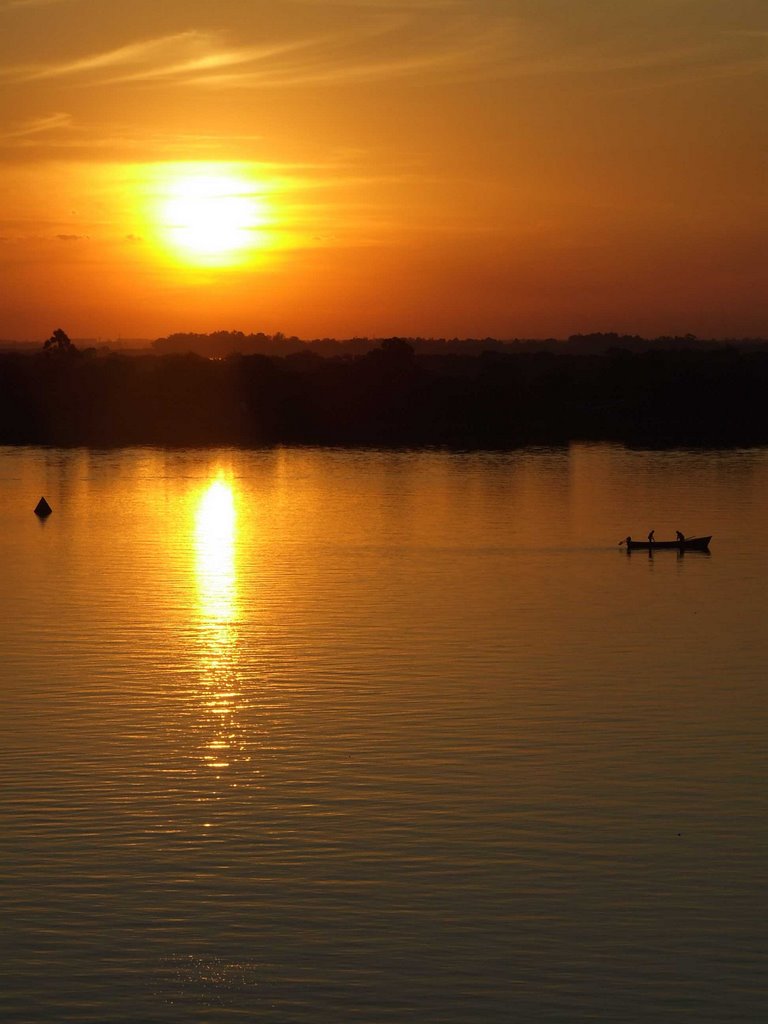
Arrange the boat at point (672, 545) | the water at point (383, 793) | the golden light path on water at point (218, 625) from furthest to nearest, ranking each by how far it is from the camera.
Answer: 1. the boat at point (672, 545)
2. the golden light path on water at point (218, 625)
3. the water at point (383, 793)

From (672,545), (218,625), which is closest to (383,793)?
(218,625)

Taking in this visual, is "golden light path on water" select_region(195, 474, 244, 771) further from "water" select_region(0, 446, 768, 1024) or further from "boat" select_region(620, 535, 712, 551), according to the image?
"boat" select_region(620, 535, 712, 551)

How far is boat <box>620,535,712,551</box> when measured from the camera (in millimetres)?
73125

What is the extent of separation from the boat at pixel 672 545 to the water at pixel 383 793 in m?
4.66

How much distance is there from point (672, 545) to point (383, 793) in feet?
152

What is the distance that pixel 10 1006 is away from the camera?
19875 mm

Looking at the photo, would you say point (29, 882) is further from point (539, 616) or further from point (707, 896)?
point (539, 616)

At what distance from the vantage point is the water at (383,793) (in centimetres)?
2095

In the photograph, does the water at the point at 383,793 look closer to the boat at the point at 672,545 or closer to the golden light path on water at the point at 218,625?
the golden light path on water at the point at 218,625

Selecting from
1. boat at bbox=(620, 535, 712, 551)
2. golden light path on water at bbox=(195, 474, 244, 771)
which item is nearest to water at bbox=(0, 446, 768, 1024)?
golden light path on water at bbox=(195, 474, 244, 771)

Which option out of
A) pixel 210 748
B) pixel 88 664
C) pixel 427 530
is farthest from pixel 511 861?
pixel 427 530

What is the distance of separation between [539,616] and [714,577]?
14267mm

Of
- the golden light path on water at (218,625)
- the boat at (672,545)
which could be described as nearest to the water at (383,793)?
the golden light path on water at (218,625)

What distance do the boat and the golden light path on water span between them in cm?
1810
